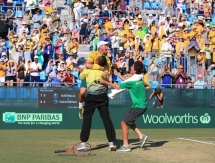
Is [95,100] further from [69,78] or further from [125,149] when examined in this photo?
[69,78]

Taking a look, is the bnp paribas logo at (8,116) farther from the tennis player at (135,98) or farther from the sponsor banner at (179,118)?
the tennis player at (135,98)

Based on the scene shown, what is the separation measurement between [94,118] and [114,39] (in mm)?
4833

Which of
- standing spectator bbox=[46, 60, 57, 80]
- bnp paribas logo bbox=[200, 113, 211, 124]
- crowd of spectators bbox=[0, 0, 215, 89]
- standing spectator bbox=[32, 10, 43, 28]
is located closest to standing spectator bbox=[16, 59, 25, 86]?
crowd of spectators bbox=[0, 0, 215, 89]

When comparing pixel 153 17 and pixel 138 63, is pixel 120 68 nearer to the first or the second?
pixel 153 17

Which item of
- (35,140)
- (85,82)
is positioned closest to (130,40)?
(35,140)

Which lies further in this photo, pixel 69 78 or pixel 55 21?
pixel 55 21

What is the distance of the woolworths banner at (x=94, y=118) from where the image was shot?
23.4 metres

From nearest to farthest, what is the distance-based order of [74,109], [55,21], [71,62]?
Result: [74,109], [71,62], [55,21]

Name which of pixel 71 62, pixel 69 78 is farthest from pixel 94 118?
pixel 71 62

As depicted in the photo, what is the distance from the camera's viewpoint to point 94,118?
2425 centimetres

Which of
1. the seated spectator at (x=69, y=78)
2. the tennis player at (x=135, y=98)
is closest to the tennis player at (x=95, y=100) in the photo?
the tennis player at (x=135, y=98)

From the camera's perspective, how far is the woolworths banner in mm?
23375

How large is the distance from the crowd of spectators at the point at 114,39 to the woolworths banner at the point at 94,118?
106cm

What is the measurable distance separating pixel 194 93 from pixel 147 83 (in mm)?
1921
